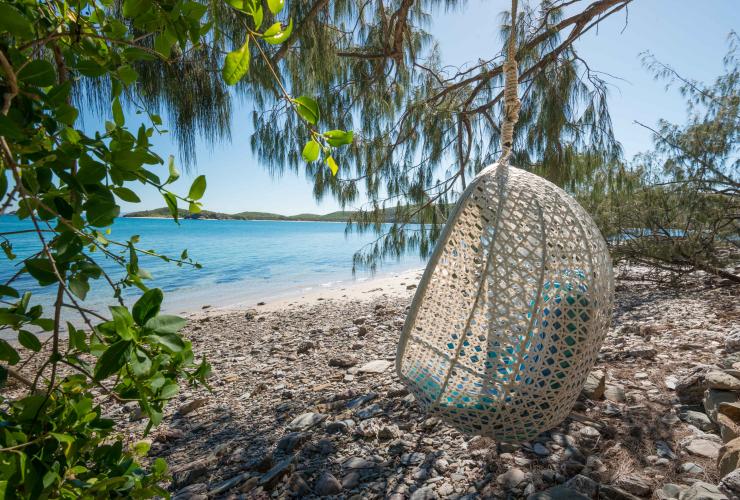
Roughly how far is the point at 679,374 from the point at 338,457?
1769 millimetres

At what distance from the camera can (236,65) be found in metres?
0.46

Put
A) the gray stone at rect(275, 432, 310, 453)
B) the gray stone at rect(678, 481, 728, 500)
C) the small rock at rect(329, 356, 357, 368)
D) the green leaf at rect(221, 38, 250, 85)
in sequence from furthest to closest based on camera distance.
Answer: the small rock at rect(329, 356, 357, 368), the gray stone at rect(275, 432, 310, 453), the gray stone at rect(678, 481, 728, 500), the green leaf at rect(221, 38, 250, 85)

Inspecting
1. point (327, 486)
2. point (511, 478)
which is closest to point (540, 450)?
point (511, 478)

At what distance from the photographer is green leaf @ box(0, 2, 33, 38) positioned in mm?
348

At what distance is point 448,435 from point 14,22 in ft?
5.63

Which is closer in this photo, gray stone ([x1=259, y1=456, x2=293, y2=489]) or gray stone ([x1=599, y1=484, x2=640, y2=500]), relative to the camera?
gray stone ([x1=599, y1=484, x2=640, y2=500])

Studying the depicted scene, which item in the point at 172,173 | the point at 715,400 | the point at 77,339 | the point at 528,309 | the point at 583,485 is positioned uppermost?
the point at 172,173

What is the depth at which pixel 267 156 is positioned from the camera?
2916 mm

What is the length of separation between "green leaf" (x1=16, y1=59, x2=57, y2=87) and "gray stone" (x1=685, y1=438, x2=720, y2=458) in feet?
6.46


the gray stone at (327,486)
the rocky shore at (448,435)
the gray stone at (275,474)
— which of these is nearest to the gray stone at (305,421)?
the rocky shore at (448,435)

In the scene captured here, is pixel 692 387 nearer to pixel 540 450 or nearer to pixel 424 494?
pixel 540 450

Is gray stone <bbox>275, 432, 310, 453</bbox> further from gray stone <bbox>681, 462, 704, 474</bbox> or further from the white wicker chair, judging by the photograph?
gray stone <bbox>681, 462, 704, 474</bbox>

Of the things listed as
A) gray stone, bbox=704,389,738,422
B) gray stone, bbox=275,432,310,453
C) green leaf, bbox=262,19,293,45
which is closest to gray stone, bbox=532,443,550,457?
gray stone, bbox=704,389,738,422

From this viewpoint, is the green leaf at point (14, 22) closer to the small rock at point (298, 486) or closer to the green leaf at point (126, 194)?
the green leaf at point (126, 194)
